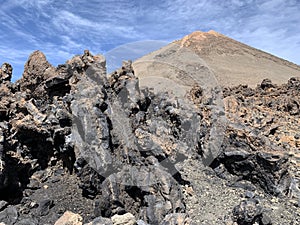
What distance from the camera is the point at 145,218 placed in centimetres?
471

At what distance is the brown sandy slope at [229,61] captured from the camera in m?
36.9

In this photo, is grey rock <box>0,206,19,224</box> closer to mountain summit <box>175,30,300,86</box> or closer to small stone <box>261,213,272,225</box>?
small stone <box>261,213,272,225</box>

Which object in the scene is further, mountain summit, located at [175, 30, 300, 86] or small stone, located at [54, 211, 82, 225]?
mountain summit, located at [175, 30, 300, 86]

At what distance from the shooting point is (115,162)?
5770 millimetres

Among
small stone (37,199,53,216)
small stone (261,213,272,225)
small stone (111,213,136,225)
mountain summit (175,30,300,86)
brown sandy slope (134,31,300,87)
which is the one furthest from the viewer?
mountain summit (175,30,300,86)

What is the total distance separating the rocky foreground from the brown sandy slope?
80.5 feet

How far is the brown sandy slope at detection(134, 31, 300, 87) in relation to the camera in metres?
36.9

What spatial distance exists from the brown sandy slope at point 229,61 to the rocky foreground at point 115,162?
966 inches

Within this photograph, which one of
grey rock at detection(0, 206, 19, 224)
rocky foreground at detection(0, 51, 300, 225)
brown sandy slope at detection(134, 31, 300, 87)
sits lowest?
grey rock at detection(0, 206, 19, 224)

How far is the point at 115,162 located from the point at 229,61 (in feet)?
140

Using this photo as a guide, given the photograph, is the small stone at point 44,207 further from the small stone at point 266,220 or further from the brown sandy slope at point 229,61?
the brown sandy slope at point 229,61

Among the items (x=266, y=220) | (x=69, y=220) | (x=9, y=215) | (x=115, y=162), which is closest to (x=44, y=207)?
(x=9, y=215)

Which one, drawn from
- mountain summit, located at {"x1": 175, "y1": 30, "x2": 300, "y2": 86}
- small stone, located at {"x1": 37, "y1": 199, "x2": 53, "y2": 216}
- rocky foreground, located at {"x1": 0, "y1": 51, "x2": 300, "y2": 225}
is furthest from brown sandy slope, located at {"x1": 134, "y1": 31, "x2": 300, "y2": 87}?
small stone, located at {"x1": 37, "y1": 199, "x2": 53, "y2": 216}

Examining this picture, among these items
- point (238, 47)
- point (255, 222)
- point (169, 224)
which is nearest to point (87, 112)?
point (169, 224)
